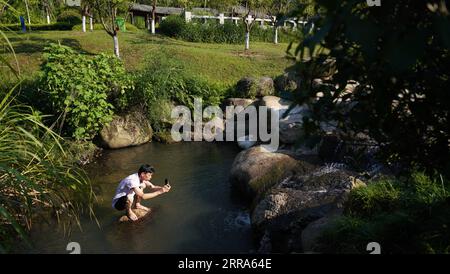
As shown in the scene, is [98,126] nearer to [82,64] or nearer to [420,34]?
[82,64]

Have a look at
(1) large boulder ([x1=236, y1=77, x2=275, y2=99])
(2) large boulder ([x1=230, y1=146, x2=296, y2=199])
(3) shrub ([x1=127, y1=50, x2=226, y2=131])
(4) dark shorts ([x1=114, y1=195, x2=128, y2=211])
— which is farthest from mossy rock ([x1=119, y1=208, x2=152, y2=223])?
(1) large boulder ([x1=236, y1=77, x2=275, y2=99])

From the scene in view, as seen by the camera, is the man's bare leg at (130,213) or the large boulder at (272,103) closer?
the man's bare leg at (130,213)

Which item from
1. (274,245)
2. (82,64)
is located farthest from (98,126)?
(274,245)

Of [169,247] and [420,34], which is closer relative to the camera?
[420,34]

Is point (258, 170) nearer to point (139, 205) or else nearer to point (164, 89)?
point (139, 205)

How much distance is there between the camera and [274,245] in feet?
22.3

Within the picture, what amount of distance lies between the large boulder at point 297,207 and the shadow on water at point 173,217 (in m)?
0.54

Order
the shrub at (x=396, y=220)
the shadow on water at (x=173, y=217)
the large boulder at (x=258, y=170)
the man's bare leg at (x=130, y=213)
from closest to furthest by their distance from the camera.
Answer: the shrub at (x=396, y=220)
the shadow on water at (x=173, y=217)
the man's bare leg at (x=130, y=213)
the large boulder at (x=258, y=170)

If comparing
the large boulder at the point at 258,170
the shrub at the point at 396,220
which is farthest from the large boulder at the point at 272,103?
the shrub at the point at 396,220

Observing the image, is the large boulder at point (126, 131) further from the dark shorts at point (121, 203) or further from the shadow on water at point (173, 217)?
the dark shorts at point (121, 203)

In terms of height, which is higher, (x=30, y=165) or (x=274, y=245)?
(x=30, y=165)

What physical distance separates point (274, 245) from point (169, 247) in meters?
1.82

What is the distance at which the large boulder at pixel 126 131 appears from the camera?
1308 centimetres
